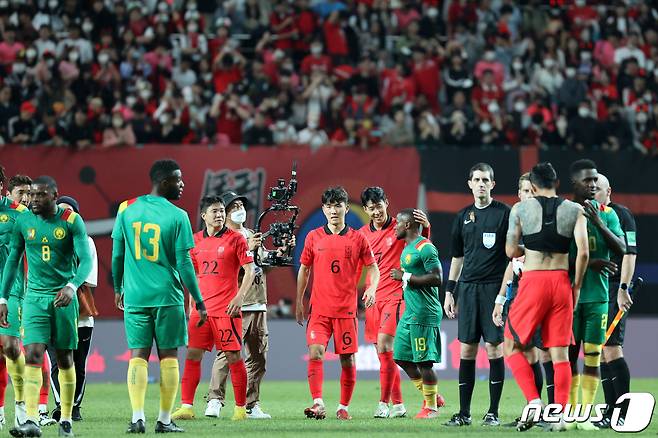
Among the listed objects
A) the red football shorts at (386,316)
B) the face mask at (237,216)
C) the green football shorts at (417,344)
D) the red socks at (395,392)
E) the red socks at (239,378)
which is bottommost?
the red socks at (395,392)

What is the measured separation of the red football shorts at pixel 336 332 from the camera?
41.4 ft

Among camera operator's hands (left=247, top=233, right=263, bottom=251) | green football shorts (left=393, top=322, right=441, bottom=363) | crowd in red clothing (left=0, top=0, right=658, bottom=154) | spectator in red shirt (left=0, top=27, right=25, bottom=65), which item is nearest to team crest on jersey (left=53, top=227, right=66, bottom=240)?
camera operator's hands (left=247, top=233, right=263, bottom=251)

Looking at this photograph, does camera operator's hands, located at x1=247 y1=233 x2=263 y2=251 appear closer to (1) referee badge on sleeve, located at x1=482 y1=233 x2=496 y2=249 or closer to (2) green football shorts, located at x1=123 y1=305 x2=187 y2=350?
(1) referee badge on sleeve, located at x1=482 y1=233 x2=496 y2=249

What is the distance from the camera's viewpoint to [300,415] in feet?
Answer: 43.0

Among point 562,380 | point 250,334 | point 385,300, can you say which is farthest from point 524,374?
point 250,334

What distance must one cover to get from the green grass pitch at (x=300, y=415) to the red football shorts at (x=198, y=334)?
0.76m

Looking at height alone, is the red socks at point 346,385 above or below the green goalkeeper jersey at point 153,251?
below

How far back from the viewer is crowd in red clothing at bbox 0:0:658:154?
68.7 feet

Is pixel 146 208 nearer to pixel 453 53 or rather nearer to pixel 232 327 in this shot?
pixel 232 327

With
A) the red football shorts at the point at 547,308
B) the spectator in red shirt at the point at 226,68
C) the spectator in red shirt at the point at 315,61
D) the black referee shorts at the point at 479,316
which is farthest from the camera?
the spectator in red shirt at the point at 315,61

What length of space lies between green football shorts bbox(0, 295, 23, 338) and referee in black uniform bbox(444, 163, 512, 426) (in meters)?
4.19

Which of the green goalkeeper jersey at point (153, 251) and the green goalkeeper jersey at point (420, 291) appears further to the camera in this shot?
the green goalkeeper jersey at point (420, 291)

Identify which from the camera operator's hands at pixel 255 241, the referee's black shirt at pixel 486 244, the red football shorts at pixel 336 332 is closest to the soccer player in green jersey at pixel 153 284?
the camera operator's hands at pixel 255 241

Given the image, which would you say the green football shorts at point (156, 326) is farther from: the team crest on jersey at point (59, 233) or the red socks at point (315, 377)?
the red socks at point (315, 377)
